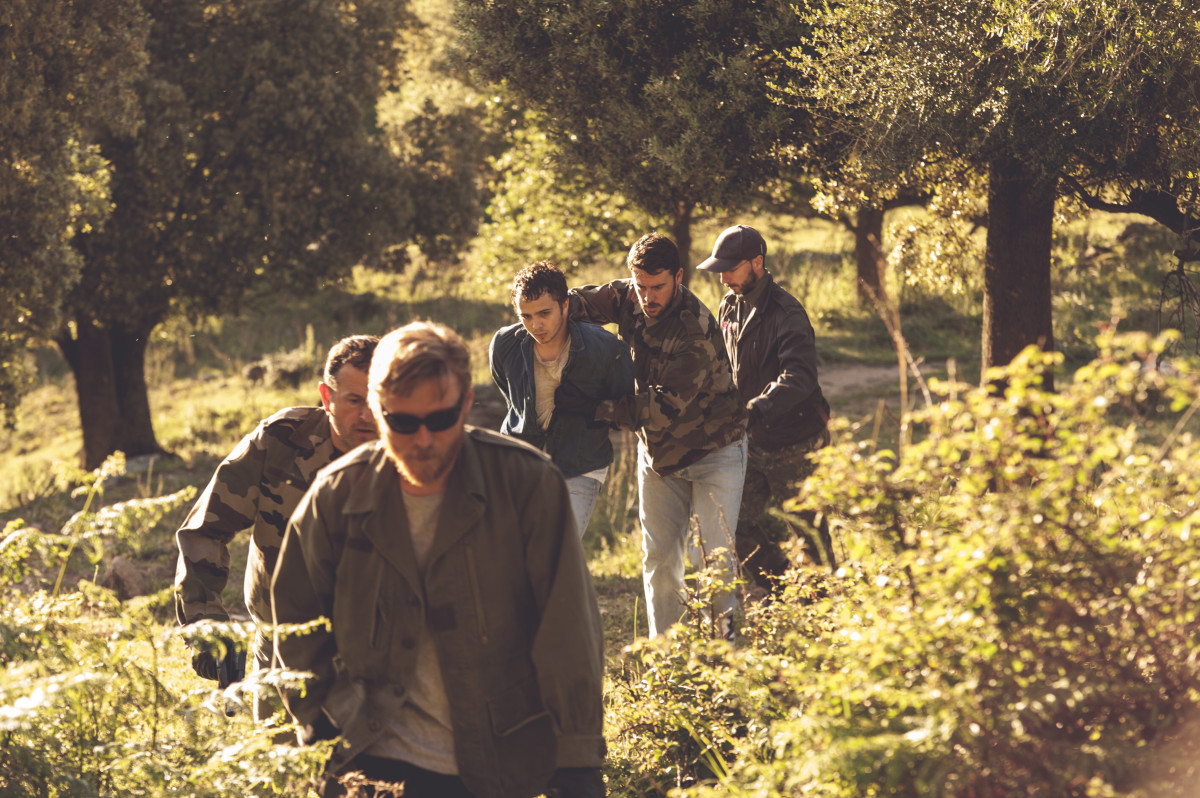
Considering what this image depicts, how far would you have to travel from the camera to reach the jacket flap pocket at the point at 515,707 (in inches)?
118

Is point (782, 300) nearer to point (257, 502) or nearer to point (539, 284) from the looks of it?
point (539, 284)

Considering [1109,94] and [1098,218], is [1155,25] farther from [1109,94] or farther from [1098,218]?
[1098,218]

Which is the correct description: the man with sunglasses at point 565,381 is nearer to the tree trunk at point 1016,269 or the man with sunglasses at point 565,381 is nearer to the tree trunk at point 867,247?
the tree trunk at point 1016,269

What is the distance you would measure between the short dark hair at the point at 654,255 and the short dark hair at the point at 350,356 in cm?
176

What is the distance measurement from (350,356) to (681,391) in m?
2.05

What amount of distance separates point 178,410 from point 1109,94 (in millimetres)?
16840

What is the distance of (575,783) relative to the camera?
120 inches

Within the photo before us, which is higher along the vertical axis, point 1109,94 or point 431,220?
point 431,220

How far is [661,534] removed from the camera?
5.90 metres

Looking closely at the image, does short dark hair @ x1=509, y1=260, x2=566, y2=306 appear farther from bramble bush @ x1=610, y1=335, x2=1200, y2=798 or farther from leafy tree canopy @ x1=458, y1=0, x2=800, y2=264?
leafy tree canopy @ x1=458, y1=0, x2=800, y2=264

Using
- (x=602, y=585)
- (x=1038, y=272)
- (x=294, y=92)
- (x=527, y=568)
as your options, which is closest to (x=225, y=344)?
(x=294, y=92)

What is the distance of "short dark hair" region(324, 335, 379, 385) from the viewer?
394 centimetres

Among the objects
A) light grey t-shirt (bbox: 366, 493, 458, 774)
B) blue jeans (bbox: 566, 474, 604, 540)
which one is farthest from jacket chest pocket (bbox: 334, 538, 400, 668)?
blue jeans (bbox: 566, 474, 604, 540)

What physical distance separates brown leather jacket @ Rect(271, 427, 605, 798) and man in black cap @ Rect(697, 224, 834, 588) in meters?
2.96
